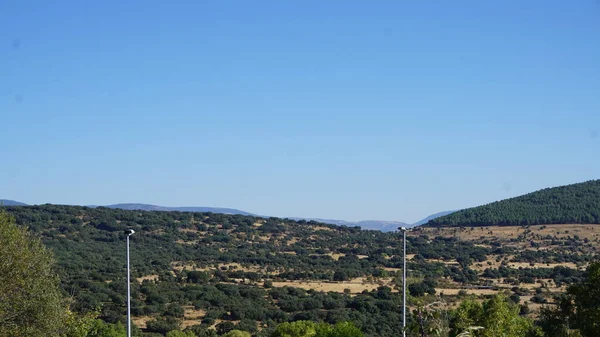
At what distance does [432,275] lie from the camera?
7250 centimetres

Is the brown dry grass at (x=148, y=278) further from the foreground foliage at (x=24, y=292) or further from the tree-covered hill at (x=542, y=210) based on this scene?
the tree-covered hill at (x=542, y=210)

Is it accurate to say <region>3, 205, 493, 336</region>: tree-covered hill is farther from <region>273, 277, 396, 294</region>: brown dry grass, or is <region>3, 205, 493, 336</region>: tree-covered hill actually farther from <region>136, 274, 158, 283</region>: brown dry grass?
<region>273, 277, 396, 294</region>: brown dry grass

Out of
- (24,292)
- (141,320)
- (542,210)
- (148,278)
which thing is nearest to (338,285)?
(148,278)

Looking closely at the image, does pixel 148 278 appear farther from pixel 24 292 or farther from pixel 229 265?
pixel 24 292

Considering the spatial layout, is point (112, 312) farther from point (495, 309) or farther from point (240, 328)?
point (495, 309)

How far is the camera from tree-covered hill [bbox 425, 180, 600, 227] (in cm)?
10862

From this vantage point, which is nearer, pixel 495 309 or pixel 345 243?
pixel 495 309

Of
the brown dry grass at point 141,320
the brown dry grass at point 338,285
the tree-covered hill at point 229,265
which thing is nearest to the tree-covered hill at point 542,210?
the tree-covered hill at point 229,265

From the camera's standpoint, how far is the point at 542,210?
11512 centimetres

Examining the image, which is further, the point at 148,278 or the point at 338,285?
the point at 338,285

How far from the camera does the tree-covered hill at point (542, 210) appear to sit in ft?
356

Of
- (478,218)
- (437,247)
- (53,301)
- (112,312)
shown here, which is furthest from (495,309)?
(478,218)

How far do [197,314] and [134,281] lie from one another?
35.3ft

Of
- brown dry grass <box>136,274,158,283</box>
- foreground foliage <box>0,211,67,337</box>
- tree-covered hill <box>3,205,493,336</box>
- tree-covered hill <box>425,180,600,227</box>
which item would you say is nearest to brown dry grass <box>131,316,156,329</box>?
tree-covered hill <box>3,205,493,336</box>
